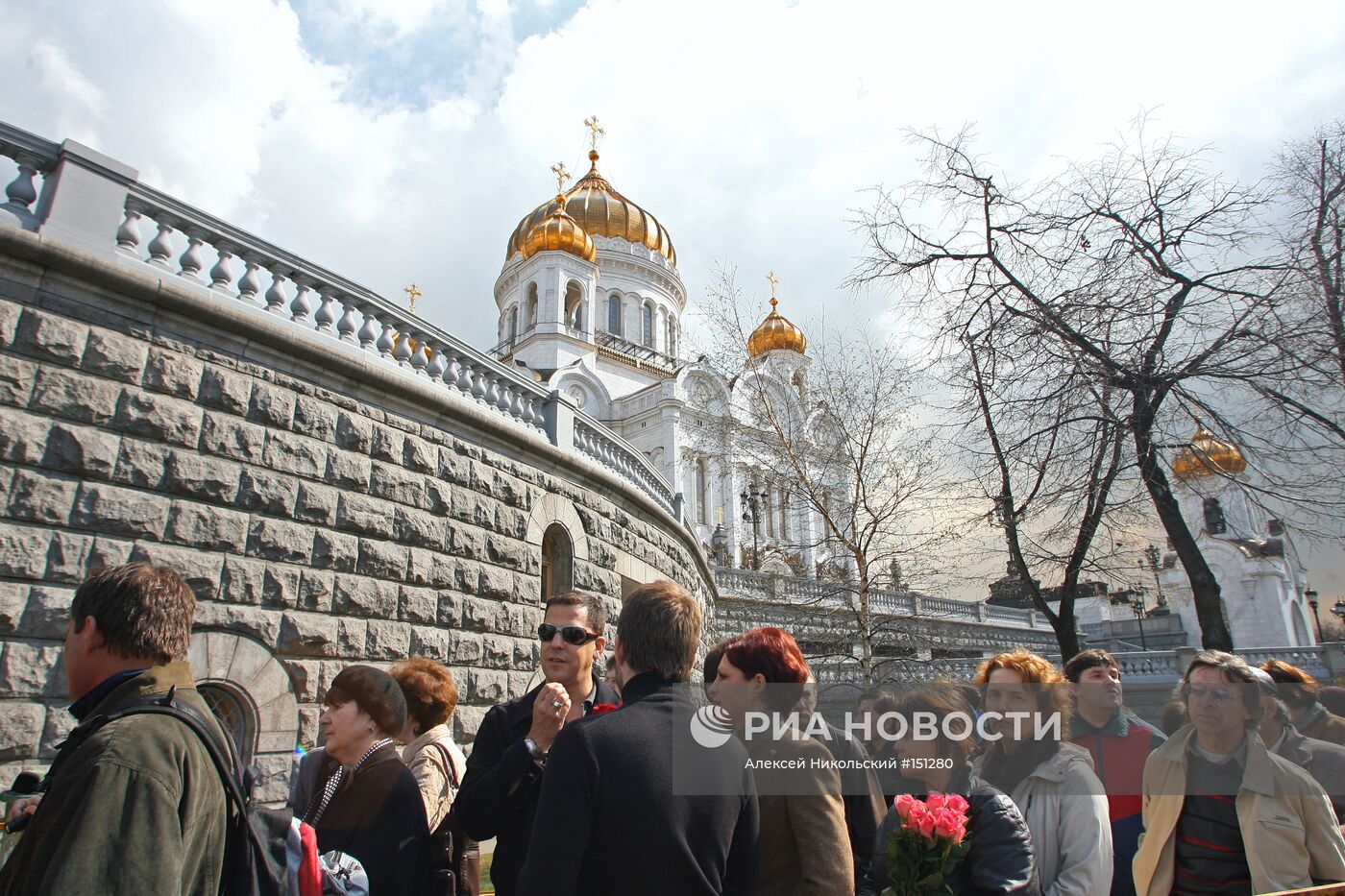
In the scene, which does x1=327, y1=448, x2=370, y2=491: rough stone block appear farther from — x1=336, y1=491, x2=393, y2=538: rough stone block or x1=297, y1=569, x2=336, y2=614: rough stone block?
x1=297, y1=569, x2=336, y2=614: rough stone block

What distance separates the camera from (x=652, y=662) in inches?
103

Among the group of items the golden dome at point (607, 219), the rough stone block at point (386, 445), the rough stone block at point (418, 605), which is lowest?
the rough stone block at point (418, 605)

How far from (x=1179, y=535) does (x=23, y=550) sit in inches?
407

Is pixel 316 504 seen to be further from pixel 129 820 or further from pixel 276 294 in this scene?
pixel 129 820

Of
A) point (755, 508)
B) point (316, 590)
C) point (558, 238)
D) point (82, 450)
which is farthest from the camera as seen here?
point (558, 238)

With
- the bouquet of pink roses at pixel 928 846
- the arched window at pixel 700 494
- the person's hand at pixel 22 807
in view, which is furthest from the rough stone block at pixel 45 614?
the arched window at pixel 700 494

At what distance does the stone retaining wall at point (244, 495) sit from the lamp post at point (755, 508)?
13163 millimetres

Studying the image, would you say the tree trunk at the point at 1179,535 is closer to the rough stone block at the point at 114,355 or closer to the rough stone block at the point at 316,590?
the rough stone block at the point at 316,590

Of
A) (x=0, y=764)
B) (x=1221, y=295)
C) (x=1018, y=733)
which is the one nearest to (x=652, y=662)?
(x=1018, y=733)

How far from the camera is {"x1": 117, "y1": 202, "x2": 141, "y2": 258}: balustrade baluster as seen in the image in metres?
6.40

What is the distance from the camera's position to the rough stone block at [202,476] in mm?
6086

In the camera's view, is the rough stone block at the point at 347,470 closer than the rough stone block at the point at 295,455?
No

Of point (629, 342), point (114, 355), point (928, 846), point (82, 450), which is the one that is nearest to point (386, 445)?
point (114, 355)

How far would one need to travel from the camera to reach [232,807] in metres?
2.19
